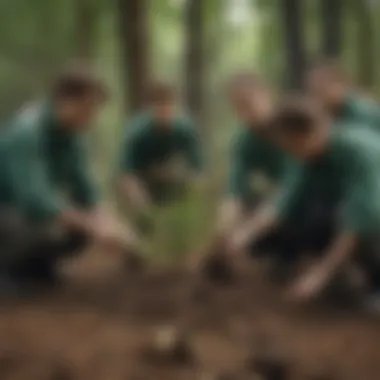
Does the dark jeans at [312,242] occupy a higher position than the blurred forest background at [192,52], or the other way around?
the blurred forest background at [192,52]

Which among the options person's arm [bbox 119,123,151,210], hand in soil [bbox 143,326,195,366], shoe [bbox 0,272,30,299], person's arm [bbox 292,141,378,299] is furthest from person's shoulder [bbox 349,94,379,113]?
shoe [bbox 0,272,30,299]

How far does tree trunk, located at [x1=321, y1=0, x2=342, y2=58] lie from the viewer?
5.08 ft

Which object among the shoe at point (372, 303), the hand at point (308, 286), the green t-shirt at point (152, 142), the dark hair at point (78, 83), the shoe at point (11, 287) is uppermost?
the dark hair at point (78, 83)

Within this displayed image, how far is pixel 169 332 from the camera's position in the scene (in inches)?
59.4

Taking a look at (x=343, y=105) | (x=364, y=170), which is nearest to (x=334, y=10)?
(x=343, y=105)

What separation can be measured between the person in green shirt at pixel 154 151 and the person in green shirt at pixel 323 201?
14 centimetres

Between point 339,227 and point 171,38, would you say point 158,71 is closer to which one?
point 171,38

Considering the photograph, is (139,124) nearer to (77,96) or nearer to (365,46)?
(77,96)

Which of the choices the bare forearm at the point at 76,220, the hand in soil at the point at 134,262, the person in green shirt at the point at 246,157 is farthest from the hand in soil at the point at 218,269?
the bare forearm at the point at 76,220

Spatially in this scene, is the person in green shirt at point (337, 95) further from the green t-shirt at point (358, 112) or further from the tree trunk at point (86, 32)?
the tree trunk at point (86, 32)

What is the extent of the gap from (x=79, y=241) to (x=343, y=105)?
20.2 inches

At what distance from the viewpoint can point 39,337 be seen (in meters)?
1.52

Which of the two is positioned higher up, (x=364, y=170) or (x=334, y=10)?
(x=334, y=10)

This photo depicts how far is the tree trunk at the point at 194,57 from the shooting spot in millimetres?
1559
